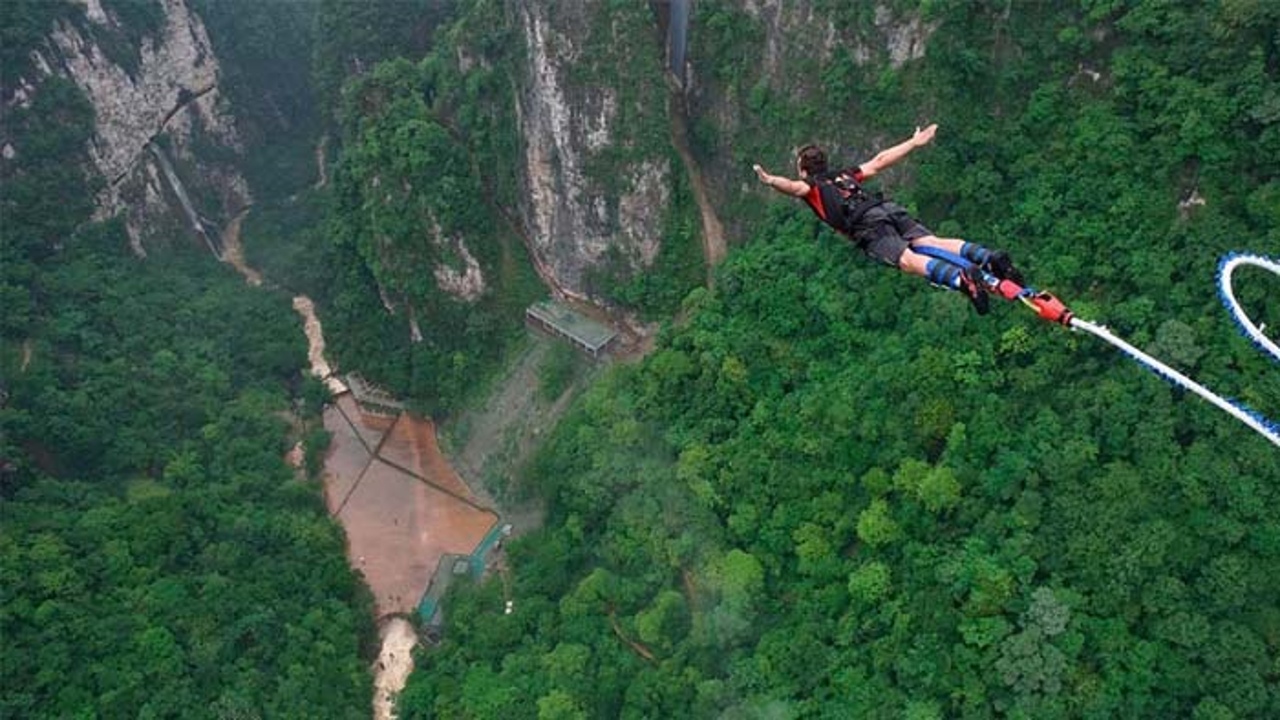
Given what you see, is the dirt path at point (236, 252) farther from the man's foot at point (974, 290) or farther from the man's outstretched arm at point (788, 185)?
the man's foot at point (974, 290)

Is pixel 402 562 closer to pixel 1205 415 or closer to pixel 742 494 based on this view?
pixel 742 494

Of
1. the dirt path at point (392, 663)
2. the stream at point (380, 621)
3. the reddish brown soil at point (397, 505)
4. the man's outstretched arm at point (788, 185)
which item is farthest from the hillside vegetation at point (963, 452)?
the man's outstretched arm at point (788, 185)

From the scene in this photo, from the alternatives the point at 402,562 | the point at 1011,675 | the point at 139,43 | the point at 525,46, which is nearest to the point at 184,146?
the point at 139,43

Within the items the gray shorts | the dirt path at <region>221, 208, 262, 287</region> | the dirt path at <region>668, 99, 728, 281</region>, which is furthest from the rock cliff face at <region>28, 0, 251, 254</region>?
the gray shorts

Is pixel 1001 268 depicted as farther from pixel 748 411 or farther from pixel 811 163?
pixel 748 411

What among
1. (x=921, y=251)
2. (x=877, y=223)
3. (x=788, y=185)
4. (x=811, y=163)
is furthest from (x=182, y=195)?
(x=921, y=251)
